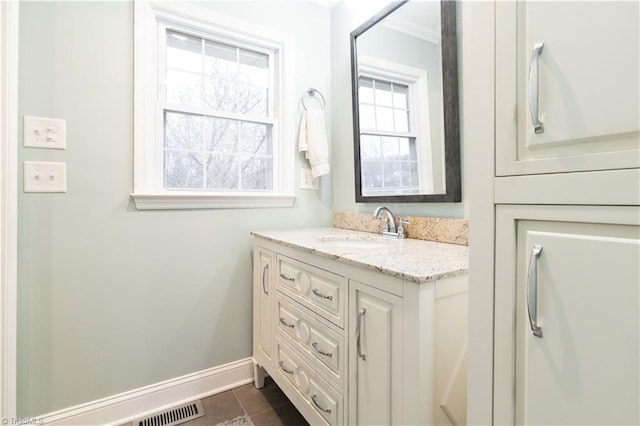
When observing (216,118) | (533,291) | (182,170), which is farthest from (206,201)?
(533,291)

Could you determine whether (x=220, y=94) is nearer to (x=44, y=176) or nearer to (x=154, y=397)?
(x=44, y=176)

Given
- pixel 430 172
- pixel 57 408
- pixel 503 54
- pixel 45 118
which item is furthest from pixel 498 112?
pixel 57 408

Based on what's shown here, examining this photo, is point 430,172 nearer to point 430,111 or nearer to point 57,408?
point 430,111

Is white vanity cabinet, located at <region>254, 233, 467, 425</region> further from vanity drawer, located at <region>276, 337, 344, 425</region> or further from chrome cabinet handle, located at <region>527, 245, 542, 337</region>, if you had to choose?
chrome cabinet handle, located at <region>527, 245, 542, 337</region>

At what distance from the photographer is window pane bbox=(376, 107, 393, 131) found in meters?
1.68

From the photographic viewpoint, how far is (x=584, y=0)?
455 mm

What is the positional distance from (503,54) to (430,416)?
0.86m

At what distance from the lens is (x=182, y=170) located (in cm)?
172

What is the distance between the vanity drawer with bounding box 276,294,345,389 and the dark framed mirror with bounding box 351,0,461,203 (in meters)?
0.77

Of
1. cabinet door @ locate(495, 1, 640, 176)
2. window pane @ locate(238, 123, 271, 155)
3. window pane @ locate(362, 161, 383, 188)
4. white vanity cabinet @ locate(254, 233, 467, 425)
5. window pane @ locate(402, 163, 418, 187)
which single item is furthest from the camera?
window pane @ locate(238, 123, 271, 155)

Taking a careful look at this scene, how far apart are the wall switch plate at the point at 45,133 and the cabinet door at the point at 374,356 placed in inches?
56.5

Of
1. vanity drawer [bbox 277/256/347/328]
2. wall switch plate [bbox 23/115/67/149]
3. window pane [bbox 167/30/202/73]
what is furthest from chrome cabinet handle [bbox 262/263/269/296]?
window pane [bbox 167/30/202/73]

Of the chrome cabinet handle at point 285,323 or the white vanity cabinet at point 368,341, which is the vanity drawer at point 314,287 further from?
the chrome cabinet handle at point 285,323

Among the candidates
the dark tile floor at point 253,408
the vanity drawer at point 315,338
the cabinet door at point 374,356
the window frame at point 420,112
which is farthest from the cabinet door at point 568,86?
the dark tile floor at point 253,408
